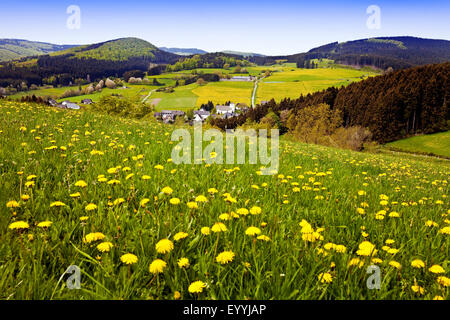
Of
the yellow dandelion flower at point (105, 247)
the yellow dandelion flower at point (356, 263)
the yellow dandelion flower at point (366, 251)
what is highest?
the yellow dandelion flower at point (105, 247)

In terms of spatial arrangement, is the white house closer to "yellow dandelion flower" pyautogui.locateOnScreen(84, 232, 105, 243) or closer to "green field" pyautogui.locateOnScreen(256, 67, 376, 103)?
"green field" pyautogui.locateOnScreen(256, 67, 376, 103)

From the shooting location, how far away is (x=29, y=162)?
3.61 meters

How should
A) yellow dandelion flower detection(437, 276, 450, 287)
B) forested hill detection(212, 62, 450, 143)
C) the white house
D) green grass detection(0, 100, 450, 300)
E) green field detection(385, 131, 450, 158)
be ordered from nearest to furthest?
green grass detection(0, 100, 450, 300)
yellow dandelion flower detection(437, 276, 450, 287)
green field detection(385, 131, 450, 158)
forested hill detection(212, 62, 450, 143)
the white house

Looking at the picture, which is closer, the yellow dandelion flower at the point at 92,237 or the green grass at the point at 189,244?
the green grass at the point at 189,244

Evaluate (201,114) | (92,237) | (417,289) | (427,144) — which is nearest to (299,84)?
(201,114)

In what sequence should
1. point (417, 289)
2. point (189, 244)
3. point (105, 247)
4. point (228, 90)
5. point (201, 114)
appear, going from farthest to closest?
point (228, 90) → point (201, 114) → point (189, 244) → point (105, 247) → point (417, 289)

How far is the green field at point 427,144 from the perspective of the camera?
2377 inches

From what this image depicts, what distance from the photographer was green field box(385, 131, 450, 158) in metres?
60.4

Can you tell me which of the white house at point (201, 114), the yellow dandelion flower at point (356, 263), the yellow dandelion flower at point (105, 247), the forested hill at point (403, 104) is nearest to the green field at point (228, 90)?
the white house at point (201, 114)

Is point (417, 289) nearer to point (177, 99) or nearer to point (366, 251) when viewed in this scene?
point (366, 251)

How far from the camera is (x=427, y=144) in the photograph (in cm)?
6469

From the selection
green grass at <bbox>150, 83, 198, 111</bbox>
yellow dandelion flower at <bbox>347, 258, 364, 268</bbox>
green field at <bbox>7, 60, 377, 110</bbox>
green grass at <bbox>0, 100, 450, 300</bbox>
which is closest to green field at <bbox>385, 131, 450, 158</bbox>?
green grass at <bbox>0, 100, 450, 300</bbox>

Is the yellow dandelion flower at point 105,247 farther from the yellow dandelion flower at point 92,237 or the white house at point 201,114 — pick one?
the white house at point 201,114
